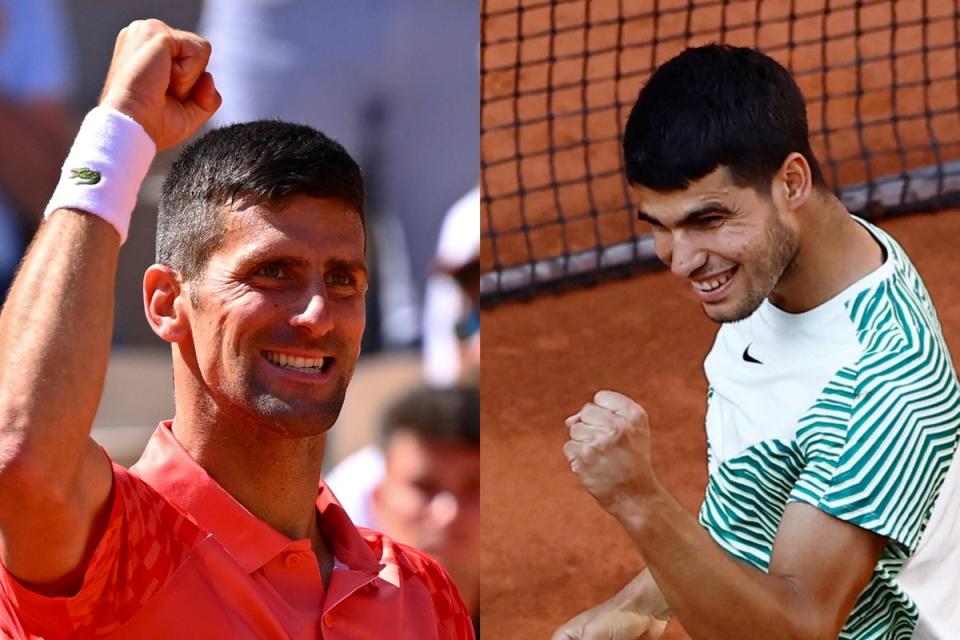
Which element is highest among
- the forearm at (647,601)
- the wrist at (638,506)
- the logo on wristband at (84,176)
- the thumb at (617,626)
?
the logo on wristband at (84,176)

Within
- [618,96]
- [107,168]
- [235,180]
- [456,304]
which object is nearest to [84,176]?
[107,168]

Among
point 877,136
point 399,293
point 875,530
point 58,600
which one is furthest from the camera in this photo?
point 877,136

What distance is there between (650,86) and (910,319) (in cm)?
67

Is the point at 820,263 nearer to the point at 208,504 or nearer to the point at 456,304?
the point at 208,504

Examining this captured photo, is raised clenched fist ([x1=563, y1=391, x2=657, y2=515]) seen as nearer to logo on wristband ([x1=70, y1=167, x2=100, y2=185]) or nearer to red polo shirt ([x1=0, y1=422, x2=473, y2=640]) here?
red polo shirt ([x1=0, y1=422, x2=473, y2=640])

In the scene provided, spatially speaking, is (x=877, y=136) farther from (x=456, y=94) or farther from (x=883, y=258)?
(x=883, y=258)

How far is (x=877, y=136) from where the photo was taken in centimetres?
529

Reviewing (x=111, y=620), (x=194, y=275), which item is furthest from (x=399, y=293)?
(x=111, y=620)

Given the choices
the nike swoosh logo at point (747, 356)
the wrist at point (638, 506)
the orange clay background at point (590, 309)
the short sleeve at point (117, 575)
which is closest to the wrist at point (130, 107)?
the short sleeve at point (117, 575)

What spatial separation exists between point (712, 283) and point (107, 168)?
1.34m

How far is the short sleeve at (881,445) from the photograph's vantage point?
2.72 m

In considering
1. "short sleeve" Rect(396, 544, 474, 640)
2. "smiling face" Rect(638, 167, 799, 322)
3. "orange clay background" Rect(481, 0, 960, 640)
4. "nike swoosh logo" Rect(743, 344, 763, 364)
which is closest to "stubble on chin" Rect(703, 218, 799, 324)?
"smiling face" Rect(638, 167, 799, 322)

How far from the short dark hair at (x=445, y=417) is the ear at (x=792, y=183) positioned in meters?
0.67

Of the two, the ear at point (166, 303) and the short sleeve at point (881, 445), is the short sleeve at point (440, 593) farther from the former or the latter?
the short sleeve at point (881, 445)
